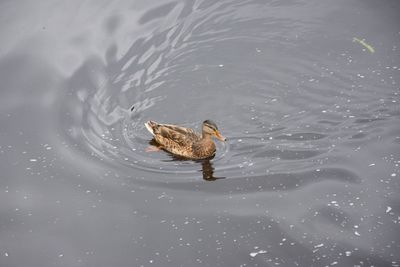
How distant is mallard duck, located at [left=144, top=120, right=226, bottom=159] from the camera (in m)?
10.7

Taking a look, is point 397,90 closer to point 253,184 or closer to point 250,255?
point 253,184

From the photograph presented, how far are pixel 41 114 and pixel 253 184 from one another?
12.7 ft

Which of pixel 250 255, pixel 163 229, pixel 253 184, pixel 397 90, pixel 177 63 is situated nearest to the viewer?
pixel 250 255

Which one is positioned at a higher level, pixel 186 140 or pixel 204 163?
pixel 186 140

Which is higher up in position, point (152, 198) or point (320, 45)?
point (320, 45)

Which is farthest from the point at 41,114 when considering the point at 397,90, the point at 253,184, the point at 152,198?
the point at 397,90

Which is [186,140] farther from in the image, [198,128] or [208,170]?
[198,128]

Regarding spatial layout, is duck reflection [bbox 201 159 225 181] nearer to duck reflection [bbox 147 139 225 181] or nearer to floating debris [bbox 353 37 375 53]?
duck reflection [bbox 147 139 225 181]

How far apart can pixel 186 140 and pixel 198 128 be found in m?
0.75

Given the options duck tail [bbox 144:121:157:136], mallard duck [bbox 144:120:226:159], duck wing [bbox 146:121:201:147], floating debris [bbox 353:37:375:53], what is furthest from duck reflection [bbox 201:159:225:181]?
floating debris [bbox 353:37:375:53]

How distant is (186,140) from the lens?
1071 cm

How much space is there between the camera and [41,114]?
11.5m

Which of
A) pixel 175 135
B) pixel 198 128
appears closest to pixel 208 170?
pixel 175 135

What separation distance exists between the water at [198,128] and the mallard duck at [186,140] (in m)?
0.17
